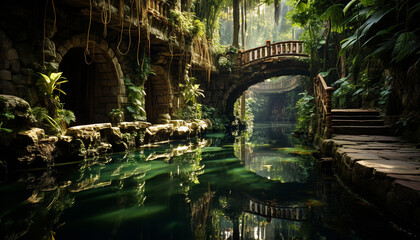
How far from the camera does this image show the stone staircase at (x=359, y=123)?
550 centimetres

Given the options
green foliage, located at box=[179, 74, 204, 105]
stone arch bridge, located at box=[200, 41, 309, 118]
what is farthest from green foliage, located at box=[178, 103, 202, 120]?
stone arch bridge, located at box=[200, 41, 309, 118]

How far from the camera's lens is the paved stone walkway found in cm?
183

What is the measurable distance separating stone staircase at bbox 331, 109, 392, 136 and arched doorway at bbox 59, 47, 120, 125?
6.18 metres

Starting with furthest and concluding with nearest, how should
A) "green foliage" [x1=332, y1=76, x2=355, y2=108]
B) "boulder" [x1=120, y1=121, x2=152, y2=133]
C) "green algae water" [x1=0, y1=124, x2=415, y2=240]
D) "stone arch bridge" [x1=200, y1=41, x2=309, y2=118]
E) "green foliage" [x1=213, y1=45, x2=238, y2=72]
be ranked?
"green foliage" [x1=213, y1=45, x2=238, y2=72] → "stone arch bridge" [x1=200, y1=41, x2=309, y2=118] → "green foliage" [x1=332, y1=76, x2=355, y2=108] → "boulder" [x1=120, y1=121, x2=152, y2=133] → "green algae water" [x1=0, y1=124, x2=415, y2=240]

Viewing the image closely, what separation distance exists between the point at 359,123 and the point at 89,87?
26.3 ft

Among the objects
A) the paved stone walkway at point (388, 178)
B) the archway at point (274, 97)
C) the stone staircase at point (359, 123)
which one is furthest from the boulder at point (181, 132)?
the archway at point (274, 97)

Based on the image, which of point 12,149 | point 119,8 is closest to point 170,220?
point 12,149

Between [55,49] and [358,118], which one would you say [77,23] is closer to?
[55,49]

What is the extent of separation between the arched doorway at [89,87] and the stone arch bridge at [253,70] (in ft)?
26.9

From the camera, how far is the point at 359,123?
5.89 m

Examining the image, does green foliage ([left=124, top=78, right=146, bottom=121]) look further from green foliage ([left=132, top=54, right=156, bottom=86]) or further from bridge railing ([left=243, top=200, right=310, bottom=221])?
bridge railing ([left=243, top=200, right=310, bottom=221])

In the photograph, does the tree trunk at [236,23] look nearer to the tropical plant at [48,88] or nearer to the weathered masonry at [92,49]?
the weathered masonry at [92,49]

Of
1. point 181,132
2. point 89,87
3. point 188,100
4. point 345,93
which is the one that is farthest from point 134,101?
point 345,93

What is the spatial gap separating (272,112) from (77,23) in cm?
2927
